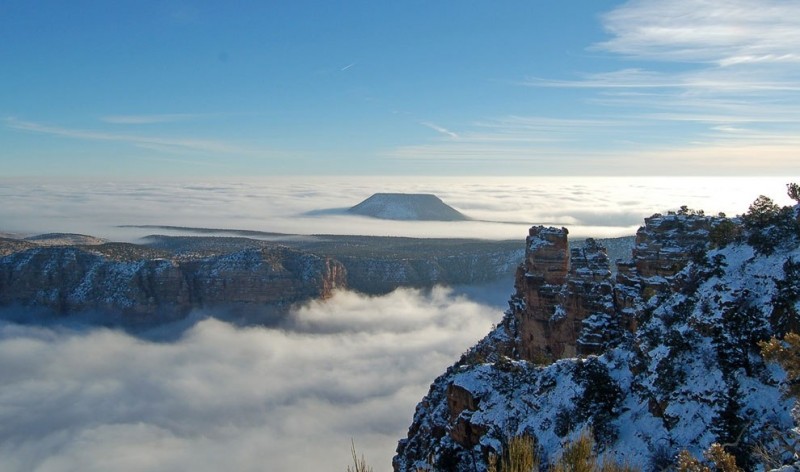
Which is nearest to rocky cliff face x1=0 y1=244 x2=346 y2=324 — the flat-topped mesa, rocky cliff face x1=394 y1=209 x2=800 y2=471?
the flat-topped mesa

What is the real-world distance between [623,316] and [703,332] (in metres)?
14.5

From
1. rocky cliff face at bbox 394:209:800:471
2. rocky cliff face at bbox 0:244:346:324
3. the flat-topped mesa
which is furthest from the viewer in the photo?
rocky cliff face at bbox 0:244:346:324

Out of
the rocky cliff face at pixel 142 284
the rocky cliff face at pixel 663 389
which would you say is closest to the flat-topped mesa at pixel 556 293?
the rocky cliff face at pixel 663 389

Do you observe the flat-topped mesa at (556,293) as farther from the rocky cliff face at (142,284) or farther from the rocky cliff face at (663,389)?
the rocky cliff face at (142,284)

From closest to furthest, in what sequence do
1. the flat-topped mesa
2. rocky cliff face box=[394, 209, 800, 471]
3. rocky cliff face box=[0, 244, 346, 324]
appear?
rocky cliff face box=[394, 209, 800, 471]
the flat-topped mesa
rocky cliff face box=[0, 244, 346, 324]

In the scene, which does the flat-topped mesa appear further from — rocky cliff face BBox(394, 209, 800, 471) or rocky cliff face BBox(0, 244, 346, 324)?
rocky cliff face BBox(0, 244, 346, 324)

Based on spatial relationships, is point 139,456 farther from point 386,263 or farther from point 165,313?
point 386,263

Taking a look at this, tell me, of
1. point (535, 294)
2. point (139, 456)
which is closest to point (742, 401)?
point (535, 294)

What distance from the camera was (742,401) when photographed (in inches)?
869

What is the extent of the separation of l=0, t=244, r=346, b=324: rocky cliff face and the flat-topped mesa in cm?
10890

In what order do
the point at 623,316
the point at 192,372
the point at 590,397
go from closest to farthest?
1. the point at 590,397
2. the point at 623,316
3. the point at 192,372

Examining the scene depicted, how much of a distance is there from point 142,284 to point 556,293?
125955 millimetres

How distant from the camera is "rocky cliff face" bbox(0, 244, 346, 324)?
145m

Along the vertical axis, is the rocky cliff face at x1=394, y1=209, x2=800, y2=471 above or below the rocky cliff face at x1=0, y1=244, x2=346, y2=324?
above
